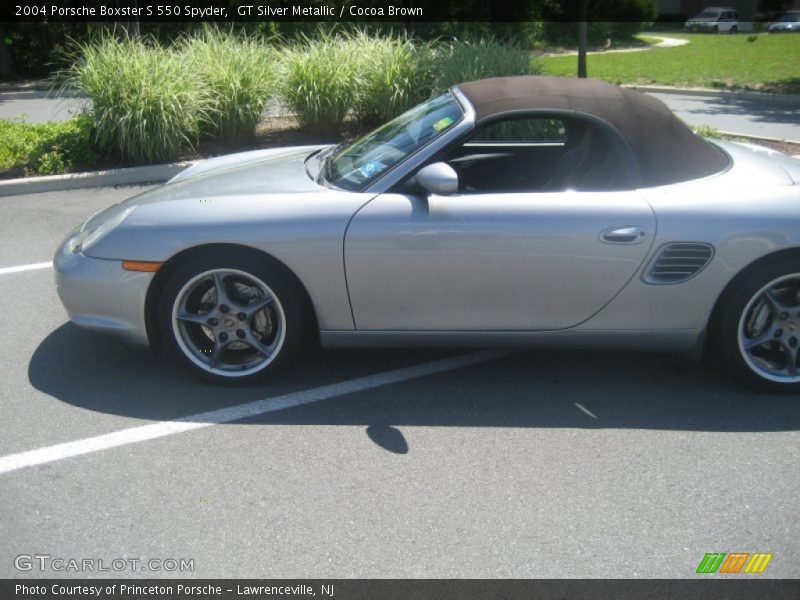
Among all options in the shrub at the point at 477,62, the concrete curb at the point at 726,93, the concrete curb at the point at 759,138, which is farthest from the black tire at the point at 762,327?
the concrete curb at the point at 726,93

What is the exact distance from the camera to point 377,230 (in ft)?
13.1

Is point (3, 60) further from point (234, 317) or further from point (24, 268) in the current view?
point (234, 317)

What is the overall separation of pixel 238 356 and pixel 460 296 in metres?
1.19

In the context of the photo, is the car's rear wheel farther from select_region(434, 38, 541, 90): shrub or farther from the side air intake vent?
select_region(434, 38, 541, 90): shrub

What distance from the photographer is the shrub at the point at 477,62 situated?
10.4m

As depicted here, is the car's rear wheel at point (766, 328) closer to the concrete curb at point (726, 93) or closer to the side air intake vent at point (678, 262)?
the side air intake vent at point (678, 262)

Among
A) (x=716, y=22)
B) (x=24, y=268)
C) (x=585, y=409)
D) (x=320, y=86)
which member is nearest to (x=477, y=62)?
(x=320, y=86)

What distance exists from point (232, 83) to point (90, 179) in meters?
2.10

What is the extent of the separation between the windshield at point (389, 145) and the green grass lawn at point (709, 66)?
1022cm

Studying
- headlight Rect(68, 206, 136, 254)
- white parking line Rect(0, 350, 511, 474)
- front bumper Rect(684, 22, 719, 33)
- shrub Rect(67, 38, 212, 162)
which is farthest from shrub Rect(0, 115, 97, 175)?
front bumper Rect(684, 22, 719, 33)

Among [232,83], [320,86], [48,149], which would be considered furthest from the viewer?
[320,86]

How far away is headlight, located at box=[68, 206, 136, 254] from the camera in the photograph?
4285mm

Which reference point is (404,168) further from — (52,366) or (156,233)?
(52,366)

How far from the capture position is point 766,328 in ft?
13.9
